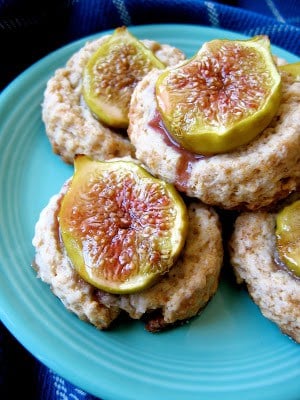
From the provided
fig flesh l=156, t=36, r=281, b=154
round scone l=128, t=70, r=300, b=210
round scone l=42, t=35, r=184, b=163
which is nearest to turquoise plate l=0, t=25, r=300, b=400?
round scone l=42, t=35, r=184, b=163

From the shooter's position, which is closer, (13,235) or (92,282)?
(92,282)

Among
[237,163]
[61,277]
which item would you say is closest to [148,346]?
[61,277]

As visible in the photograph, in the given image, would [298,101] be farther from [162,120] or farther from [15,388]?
[15,388]

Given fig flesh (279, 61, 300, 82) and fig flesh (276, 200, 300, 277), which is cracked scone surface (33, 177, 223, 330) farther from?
fig flesh (279, 61, 300, 82)

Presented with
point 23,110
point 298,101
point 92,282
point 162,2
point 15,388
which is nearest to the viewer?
point 92,282

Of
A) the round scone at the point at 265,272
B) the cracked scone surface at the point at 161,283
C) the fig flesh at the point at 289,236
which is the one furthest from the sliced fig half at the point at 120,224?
the fig flesh at the point at 289,236

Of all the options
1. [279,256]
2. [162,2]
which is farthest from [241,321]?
[162,2]

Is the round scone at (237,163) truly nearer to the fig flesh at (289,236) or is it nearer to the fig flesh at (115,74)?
the fig flesh at (289,236)

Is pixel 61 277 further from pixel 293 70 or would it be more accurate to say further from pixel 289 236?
pixel 293 70
